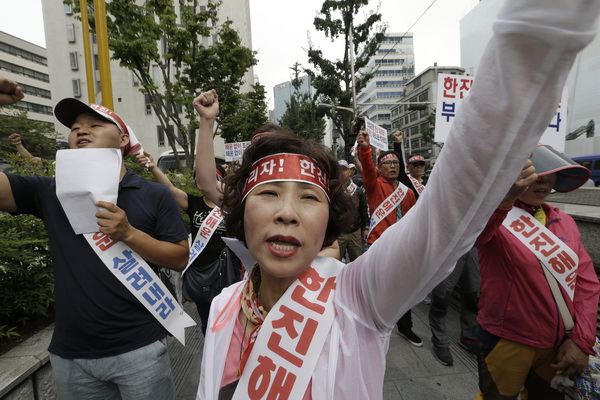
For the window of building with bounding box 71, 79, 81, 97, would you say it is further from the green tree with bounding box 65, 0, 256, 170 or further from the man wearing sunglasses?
the man wearing sunglasses

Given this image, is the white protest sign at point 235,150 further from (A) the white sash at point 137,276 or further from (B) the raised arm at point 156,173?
(A) the white sash at point 137,276

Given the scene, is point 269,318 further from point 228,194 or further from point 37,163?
point 37,163

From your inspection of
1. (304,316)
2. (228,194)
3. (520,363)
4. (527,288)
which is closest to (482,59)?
(304,316)

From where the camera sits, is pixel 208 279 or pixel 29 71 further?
pixel 29 71

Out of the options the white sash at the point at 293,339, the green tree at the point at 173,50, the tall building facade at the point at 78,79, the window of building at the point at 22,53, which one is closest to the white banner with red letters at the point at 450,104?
the white sash at the point at 293,339

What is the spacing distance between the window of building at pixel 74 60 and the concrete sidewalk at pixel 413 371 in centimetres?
3028

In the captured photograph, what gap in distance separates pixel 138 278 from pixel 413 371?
9.17ft

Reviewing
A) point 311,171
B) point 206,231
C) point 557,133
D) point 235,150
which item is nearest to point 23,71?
point 235,150

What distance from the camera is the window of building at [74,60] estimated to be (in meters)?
26.2

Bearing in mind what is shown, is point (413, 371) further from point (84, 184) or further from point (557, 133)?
point (84, 184)

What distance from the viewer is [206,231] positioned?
3.13 metres

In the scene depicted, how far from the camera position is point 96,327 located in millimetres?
1612

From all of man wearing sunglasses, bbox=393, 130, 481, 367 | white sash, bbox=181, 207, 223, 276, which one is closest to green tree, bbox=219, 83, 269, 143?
white sash, bbox=181, 207, 223, 276

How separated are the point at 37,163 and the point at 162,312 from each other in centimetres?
267
